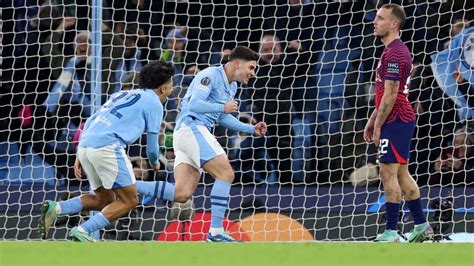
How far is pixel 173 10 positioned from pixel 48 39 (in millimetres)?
1263

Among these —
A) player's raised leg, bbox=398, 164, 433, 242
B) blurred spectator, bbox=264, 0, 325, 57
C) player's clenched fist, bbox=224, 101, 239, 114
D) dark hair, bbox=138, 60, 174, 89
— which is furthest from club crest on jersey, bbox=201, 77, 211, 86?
blurred spectator, bbox=264, 0, 325, 57

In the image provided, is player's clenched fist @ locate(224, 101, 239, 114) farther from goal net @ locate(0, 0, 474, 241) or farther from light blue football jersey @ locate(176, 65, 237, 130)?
goal net @ locate(0, 0, 474, 241)

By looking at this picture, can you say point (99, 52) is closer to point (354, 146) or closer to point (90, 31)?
point (90, 31)

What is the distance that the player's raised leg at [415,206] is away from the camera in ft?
27.3

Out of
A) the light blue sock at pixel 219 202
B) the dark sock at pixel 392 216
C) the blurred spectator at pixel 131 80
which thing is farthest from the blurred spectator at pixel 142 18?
the dark sock at pixel 392 216

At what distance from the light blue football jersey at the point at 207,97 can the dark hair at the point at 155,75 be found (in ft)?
1.55

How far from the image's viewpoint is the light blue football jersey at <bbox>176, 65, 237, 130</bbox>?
8703mm

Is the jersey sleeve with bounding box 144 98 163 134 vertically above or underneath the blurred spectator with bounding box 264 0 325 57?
underneath

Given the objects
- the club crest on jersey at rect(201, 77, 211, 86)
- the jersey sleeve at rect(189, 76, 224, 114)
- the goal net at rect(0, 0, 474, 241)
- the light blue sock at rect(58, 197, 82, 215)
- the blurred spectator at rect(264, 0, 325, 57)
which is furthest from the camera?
the blurred spectator at rect(264, 0, 325, 57)

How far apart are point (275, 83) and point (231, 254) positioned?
4.99 m

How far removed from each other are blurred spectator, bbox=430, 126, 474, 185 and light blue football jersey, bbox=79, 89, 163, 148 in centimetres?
374

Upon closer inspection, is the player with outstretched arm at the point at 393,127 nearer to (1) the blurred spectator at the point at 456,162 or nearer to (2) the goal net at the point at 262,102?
(2) the goal net at the point at 262,102

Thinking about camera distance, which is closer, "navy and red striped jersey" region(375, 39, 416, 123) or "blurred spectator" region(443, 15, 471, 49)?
"navy and red striped jersey" region(375, 39, 416, 123)

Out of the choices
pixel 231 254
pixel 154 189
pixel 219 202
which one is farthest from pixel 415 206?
pixel 231 254
